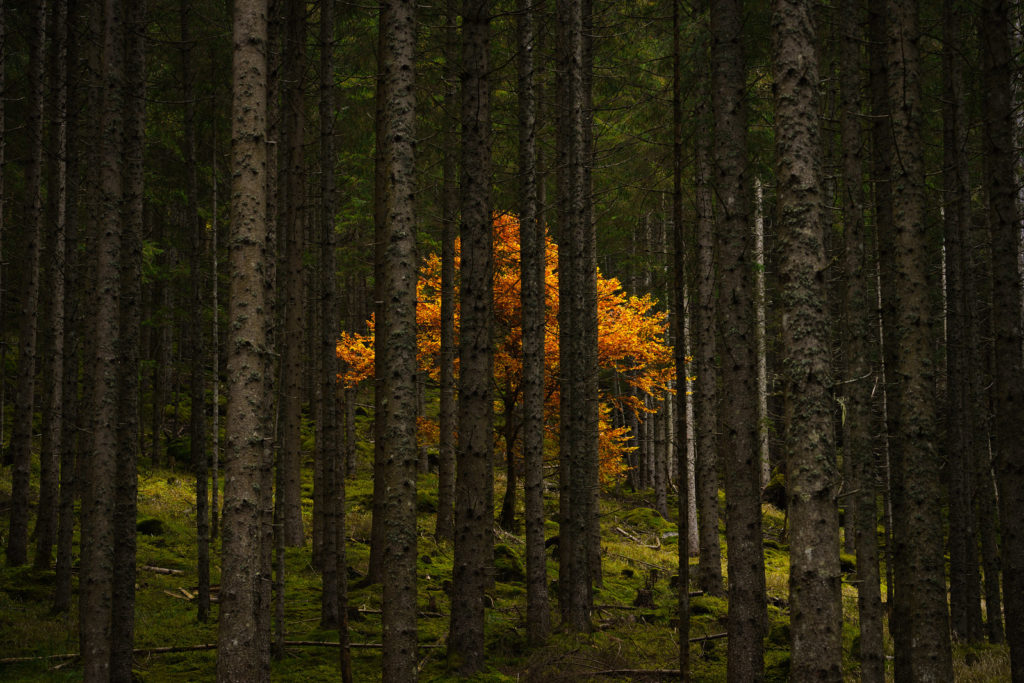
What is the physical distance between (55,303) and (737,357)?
38.1ft

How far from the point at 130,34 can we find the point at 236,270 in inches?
241

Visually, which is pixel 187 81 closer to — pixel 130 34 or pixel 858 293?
pixel 130 34

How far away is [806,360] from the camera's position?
219 inches

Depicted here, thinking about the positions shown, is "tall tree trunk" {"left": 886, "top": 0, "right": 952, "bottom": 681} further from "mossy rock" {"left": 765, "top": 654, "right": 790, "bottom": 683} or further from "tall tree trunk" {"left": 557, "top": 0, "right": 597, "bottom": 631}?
"tall tree trunk" {"left": 557, "top": 0, "right": 597, "bottom": 631}

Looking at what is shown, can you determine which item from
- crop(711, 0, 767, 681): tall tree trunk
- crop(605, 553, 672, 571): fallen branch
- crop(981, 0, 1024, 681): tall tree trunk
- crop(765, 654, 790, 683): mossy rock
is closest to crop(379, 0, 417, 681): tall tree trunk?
crop(711, 0, 767, 681): tall tree trunk

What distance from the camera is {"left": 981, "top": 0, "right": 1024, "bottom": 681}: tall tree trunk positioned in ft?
26.0

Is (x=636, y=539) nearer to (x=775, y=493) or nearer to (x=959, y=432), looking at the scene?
(x=775, y=493)

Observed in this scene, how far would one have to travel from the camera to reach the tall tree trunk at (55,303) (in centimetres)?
1271

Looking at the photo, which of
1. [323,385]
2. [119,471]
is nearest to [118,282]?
[119,471]

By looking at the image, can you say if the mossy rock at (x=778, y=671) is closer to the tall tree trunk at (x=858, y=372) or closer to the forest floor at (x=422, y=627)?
the forest floor at (x=422, y=627)

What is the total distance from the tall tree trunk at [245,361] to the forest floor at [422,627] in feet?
13.0

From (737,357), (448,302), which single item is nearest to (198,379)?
(448,302)

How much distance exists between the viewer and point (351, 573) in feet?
49.4

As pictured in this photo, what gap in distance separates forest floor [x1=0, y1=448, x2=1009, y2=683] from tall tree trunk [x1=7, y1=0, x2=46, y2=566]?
132 centimetres
